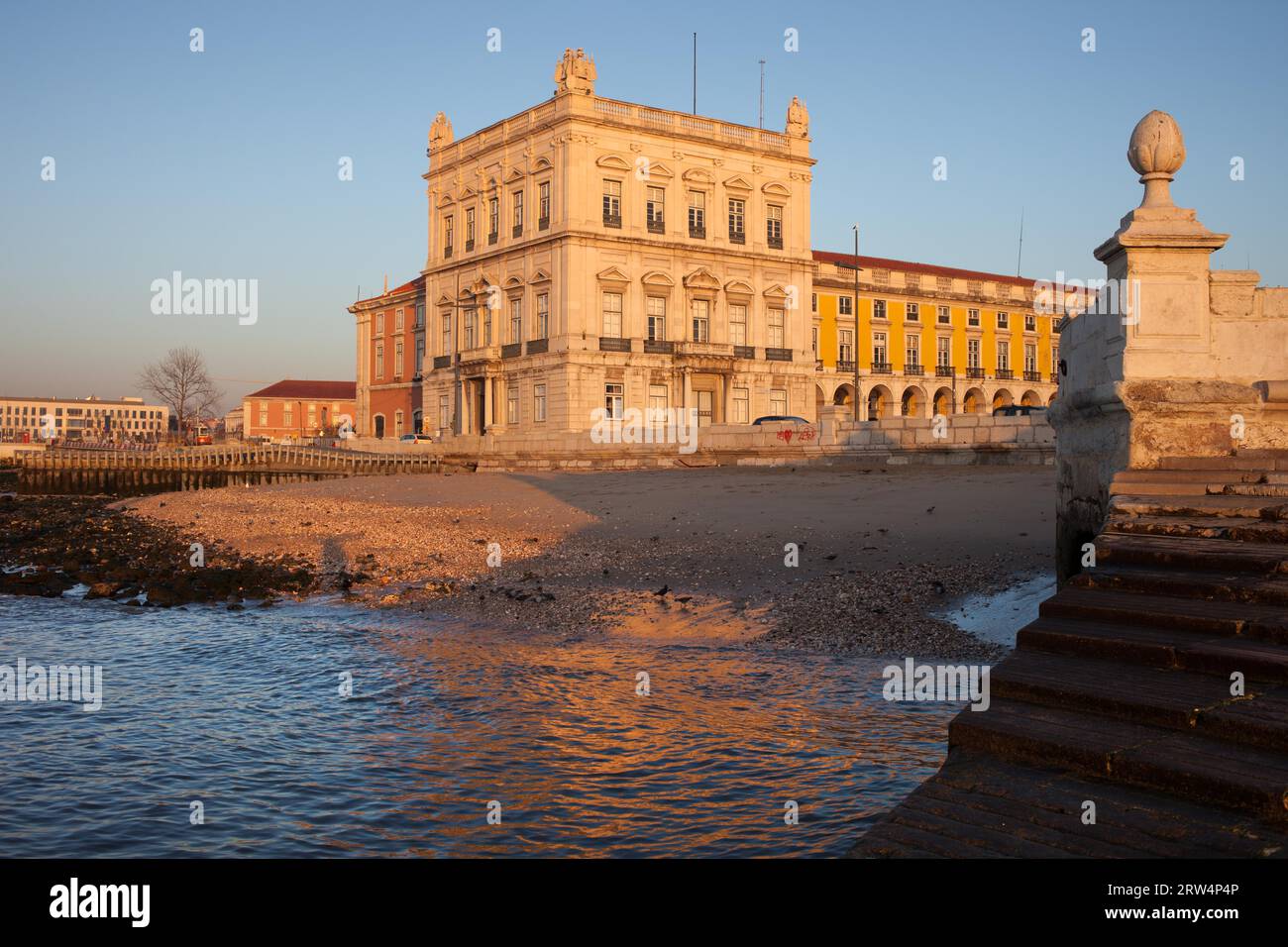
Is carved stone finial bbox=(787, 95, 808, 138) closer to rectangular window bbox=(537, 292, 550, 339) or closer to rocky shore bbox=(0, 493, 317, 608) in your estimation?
rectangular window bbox=(537, 292, 550, 339)

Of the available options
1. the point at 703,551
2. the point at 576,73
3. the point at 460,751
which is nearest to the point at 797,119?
the point at 576,73

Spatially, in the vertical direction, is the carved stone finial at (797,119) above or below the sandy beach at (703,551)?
above

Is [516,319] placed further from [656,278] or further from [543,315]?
[656,278]

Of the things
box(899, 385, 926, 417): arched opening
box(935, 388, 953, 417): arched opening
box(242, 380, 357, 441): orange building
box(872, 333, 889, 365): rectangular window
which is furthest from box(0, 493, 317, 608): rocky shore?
box(242, 380, 357, 441): orange building

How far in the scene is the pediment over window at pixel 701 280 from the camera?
54469mm

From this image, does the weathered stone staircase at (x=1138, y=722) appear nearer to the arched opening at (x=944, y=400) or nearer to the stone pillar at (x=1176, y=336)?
the stone pillar at (x=1176, y=336)

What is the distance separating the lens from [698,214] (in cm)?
5516

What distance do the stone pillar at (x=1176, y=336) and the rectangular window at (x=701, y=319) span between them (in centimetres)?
4701

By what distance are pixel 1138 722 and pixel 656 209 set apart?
51.3 meters

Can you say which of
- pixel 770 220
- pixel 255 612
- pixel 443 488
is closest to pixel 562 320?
pixel 770 220

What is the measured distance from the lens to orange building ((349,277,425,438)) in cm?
6944

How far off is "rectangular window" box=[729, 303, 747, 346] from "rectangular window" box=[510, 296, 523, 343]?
11275 mm

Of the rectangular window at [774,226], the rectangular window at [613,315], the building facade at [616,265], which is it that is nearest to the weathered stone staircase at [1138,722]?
the building facade at [616,265]
